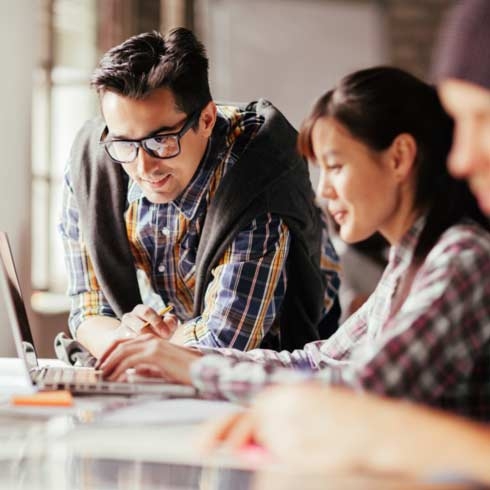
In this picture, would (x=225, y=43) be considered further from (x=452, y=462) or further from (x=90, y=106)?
(x=452, y=462)

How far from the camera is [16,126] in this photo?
3041mm

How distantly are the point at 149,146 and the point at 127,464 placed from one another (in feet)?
3.17

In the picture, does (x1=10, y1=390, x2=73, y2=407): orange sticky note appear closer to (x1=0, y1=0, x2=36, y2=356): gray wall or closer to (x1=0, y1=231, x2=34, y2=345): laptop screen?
(x1=0, y1=231, x2=34, y2=345): laptop screen

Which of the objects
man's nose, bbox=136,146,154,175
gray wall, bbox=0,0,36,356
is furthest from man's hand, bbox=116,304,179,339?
gray wall, bbox=0,0,36,356

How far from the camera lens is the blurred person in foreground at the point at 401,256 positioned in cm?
114

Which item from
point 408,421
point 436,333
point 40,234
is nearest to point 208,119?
point 436,333

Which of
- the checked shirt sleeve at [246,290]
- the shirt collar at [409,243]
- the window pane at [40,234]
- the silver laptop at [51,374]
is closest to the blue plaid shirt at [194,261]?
the checked shirt sleeve at [246,290]

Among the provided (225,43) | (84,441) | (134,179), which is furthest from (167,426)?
(225,43)

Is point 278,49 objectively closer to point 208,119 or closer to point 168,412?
point 208,119

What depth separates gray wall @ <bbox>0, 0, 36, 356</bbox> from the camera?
2994mm

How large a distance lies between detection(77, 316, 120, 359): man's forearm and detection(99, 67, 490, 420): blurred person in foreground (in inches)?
16.1

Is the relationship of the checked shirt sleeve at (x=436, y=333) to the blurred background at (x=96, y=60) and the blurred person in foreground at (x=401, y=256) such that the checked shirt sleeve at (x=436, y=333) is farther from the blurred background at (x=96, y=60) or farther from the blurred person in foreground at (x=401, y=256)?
the blurred background at (x=96, y=60)

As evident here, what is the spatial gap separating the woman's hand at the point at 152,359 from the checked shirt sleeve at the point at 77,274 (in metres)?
0.56

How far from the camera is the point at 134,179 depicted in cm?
202
